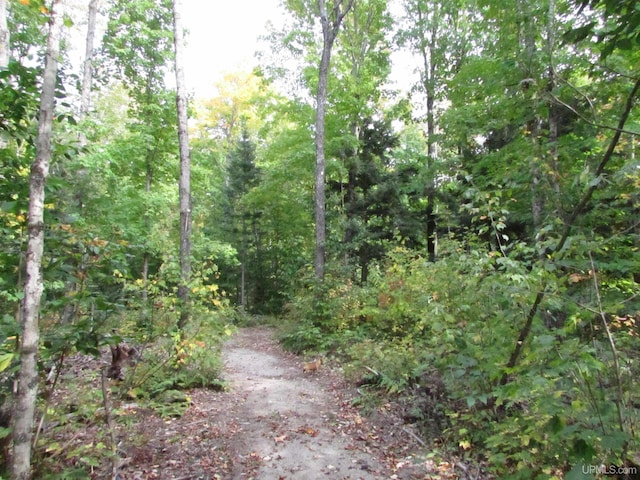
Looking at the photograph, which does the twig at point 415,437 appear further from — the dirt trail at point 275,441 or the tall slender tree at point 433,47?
the tall slender tree at point 433,47

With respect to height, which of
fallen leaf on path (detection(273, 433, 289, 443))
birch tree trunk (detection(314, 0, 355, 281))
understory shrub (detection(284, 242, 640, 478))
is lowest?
fallen leaf on path (detection(273, 433, 289, 443))

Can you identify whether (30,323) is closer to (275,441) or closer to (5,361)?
(5,361)

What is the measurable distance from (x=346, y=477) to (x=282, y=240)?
19537 mm

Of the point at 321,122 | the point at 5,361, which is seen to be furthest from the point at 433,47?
the point at 5,361

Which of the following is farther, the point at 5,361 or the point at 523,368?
the point at 523,368

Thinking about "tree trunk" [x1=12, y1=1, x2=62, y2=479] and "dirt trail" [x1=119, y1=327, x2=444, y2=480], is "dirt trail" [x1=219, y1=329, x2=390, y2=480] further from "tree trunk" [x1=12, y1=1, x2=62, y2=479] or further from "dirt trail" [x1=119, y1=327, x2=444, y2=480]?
"tree trunk" [x1=12, y1=1, x2=62, y2=479]

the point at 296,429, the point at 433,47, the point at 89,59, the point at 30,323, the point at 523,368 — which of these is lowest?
the point at 296,429

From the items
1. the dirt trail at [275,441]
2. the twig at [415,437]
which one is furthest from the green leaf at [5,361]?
the twig at [415,437]

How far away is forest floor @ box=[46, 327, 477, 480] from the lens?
385 centimetres

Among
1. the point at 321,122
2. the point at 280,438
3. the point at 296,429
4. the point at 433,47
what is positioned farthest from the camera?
the point at 433,47

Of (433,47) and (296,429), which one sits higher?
(433,47)

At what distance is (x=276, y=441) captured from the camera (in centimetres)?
459

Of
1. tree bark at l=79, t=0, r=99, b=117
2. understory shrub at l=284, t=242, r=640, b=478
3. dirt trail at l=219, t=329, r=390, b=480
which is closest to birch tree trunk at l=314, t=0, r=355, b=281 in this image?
dirt trail at l=219, t=329, r=390, b=480

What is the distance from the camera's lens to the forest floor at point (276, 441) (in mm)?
3852
